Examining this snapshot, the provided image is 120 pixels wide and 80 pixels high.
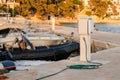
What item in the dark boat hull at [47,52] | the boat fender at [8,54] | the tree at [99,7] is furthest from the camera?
the tree at [99,7]

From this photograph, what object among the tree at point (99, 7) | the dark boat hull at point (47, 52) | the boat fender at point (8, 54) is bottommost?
the tree at point (99, 7)

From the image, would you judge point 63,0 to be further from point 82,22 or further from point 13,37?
point 82,22

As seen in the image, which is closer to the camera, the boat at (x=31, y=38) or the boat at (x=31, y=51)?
the boat at (x=31, y=51)

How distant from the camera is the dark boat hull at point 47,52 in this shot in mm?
15938

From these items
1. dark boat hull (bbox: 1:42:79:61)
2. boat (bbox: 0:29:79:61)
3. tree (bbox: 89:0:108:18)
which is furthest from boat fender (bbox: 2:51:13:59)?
tree (bbox: 89:0:108:18)

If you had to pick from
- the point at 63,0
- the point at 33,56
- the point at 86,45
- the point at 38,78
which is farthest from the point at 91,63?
the point at 63,0

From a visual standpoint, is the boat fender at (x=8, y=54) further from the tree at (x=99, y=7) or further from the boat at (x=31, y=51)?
the tree at (x=99, y=7)

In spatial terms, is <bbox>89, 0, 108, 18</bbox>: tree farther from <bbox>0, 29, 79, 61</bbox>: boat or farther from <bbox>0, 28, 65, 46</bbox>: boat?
<bbox>0, 29, 79, 61</bbox>: boat

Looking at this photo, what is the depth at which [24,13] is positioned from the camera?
73812 millimetres

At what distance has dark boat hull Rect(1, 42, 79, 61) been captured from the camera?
52.3ft

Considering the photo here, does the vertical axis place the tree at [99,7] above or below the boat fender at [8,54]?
below

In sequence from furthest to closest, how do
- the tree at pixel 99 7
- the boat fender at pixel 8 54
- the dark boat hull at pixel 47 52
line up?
the tree at pixel 99 7
the dark boat hull at pixel 47 52
the boat fender at pixel 8 54

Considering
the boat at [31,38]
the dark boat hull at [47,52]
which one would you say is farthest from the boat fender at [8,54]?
the boat at [31,38]

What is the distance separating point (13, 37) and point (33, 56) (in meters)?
2.13
